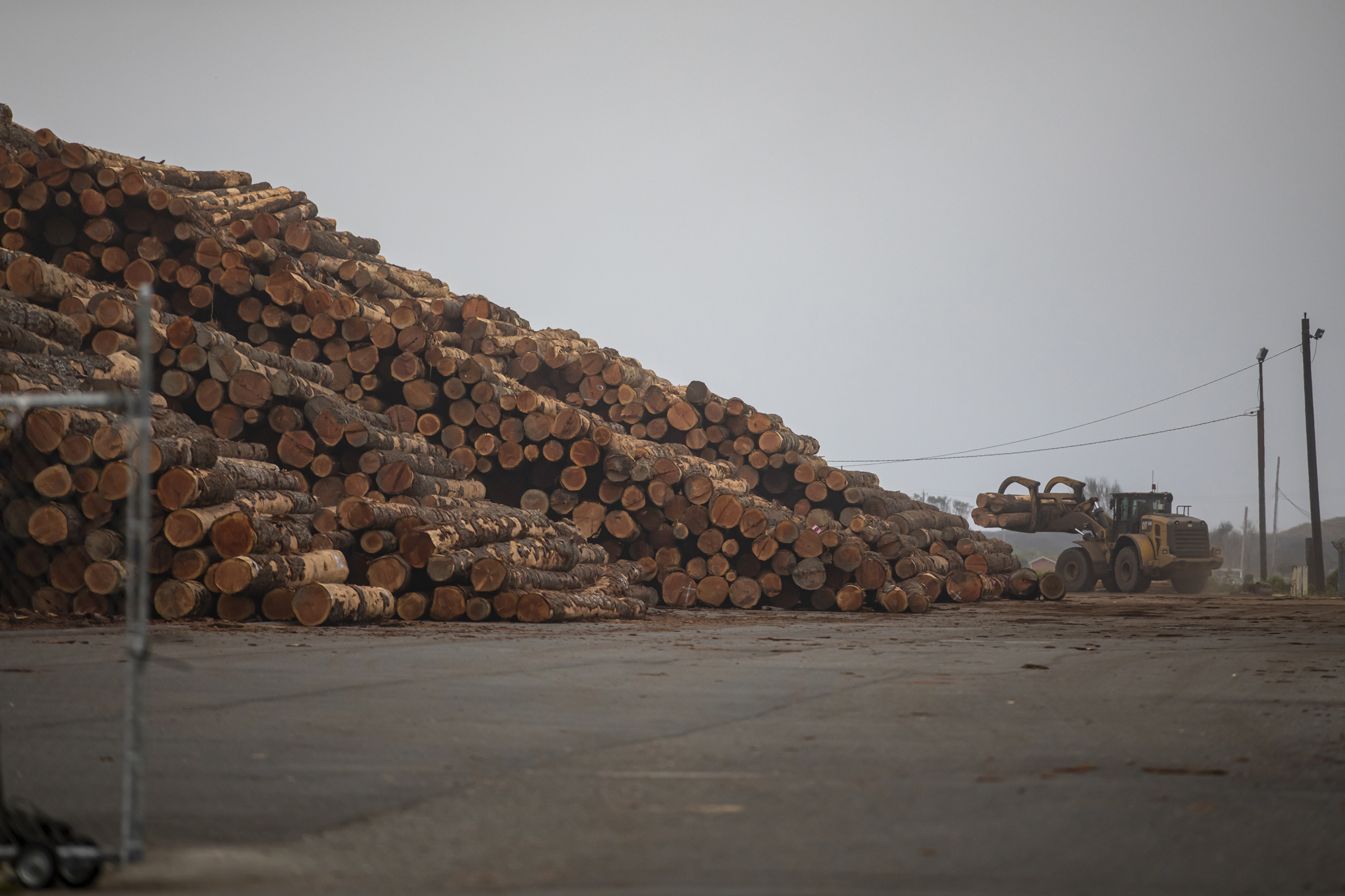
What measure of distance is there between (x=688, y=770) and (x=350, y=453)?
905 cm

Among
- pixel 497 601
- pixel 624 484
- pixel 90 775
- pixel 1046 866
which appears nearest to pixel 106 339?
pixel 497 601

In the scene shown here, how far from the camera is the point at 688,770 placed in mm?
3490

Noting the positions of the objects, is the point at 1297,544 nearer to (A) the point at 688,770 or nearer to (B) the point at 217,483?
(B) the point at 217,483

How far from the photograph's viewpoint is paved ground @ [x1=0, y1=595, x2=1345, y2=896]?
2492mm

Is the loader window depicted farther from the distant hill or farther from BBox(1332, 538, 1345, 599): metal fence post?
the distant hill

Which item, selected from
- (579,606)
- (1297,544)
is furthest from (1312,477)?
(1297,544)

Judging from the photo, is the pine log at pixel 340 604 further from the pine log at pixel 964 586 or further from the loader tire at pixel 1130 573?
the loader tire at pixel 1130 573

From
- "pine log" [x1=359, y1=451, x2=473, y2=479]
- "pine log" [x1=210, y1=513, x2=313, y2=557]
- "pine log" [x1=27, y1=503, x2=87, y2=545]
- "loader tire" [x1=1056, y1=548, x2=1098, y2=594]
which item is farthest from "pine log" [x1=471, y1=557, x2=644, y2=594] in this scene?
"loader tire" [x1=1056, y1=548, x2=1098, y2=594]

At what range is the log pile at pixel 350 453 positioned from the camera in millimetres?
8531

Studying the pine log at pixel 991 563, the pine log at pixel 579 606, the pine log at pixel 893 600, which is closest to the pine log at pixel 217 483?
the pine log at pixel 579 606

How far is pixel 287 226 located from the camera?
14906 mm

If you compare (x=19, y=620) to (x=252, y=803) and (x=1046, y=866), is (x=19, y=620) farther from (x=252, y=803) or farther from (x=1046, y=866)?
(x=1046, y=866)

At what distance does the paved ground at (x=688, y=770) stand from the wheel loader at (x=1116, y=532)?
62.2 feet

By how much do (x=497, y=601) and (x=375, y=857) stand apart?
771 cm
